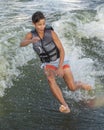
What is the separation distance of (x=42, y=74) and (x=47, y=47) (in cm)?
223

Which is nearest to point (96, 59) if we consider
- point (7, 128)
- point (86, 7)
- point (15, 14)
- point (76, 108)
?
Result: point (76, 108)

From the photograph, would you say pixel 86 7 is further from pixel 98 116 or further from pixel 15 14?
pixel 98 116

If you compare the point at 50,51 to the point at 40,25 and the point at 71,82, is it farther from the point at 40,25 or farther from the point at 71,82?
the point at 71,82

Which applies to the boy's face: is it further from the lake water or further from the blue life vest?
the lake water

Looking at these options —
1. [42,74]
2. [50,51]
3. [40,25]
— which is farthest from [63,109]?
[42,74]

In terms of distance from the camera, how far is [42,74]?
8148 millimetres

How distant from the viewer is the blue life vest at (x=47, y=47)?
591 cm

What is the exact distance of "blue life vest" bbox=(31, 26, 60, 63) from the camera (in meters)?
5.91

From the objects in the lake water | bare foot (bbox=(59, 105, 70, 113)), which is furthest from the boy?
the lake water

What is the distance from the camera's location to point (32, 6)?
15.0 m

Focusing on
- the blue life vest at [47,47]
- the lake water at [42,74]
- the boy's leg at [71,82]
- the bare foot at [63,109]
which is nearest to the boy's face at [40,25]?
the blue life vest at [47,47]

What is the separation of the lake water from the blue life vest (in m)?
0.96

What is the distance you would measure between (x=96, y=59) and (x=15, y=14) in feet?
16.5

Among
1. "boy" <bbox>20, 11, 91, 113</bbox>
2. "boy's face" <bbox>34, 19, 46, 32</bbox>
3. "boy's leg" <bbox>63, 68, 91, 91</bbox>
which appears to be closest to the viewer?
"boy's face" <bbox>34, 19, 46, 32</bbox>
